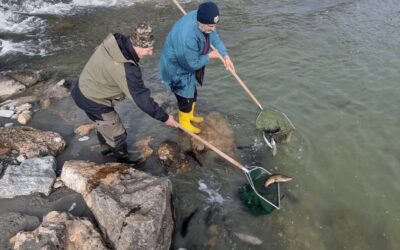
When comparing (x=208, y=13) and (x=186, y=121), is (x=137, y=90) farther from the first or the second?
(x=186, y=121)

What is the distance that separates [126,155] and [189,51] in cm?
225

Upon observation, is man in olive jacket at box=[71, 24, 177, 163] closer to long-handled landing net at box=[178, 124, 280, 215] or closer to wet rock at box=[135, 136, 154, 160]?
wet rock at box=[135, 136, 154, 160]

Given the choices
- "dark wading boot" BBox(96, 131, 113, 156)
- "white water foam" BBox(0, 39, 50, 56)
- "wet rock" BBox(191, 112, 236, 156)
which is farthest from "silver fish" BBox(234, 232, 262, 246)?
"white water foam" BBox(0, 39, 50, 56)

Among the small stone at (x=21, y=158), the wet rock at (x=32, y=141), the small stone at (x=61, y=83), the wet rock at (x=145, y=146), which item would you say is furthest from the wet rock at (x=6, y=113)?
the wet rock at (x=145, y=146)

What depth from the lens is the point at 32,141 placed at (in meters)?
6.88

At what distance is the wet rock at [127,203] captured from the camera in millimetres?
4773

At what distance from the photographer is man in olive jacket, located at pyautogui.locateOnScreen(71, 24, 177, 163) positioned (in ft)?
15.8

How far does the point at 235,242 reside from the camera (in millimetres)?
5590

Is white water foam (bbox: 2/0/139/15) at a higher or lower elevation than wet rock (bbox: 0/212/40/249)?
lower

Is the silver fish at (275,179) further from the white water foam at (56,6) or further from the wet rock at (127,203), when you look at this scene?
the white water foam at (56,6)

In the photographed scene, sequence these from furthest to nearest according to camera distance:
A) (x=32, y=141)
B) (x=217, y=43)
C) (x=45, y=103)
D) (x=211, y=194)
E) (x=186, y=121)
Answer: (x=45, y=103) → (x=186, y=121) → (x=217, y=43) → (x=32, y=141) → (x=211, y=194)

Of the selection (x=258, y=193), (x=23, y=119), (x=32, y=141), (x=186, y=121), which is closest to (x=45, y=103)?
(x=23, y=119)

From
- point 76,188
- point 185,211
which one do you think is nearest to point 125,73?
point 76,188

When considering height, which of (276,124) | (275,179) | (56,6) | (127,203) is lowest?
(56,6)
